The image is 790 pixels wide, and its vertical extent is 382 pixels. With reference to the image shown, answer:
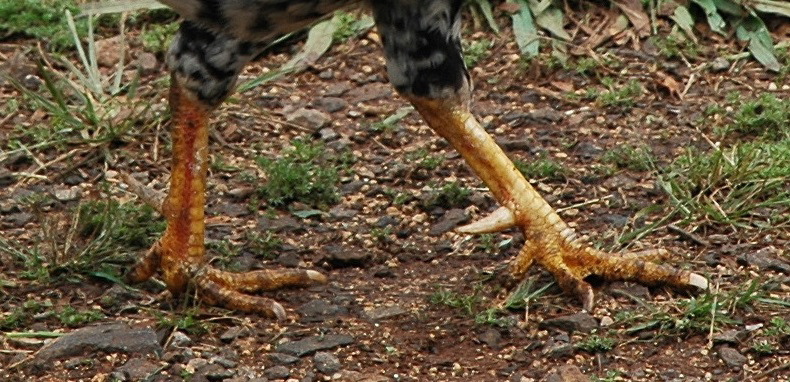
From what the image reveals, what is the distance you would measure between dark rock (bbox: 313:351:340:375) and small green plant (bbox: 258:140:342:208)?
1.28 m

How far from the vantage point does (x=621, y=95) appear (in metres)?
6.64

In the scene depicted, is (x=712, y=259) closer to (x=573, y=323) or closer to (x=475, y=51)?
(x=573, y=323)

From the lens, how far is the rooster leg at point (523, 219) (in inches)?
201

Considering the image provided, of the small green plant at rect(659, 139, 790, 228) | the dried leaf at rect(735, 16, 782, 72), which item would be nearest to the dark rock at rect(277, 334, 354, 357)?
the small green plant at rect(659, 139, 790, 228)

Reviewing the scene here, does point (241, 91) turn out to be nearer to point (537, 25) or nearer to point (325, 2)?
point (537, 25)

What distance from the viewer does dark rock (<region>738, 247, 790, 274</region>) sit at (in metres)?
5.17

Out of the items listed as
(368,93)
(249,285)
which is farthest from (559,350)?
(368,93)

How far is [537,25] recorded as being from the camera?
716 cm

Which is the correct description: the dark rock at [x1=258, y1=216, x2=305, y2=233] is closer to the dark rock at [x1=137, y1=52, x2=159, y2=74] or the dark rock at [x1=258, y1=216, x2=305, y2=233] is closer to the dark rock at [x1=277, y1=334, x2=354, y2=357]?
the dark rock at [x1=277, y1=334, x2=354, y2=357]

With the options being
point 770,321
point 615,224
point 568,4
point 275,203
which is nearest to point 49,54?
point 275,203

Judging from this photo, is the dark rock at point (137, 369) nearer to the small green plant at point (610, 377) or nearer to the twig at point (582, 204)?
the small green plant at point (610, 377)

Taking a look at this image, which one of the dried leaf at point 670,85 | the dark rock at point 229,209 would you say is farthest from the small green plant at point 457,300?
the dried leaf at point 670,85

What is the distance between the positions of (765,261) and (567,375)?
104 cm

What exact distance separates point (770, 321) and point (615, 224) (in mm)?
943
